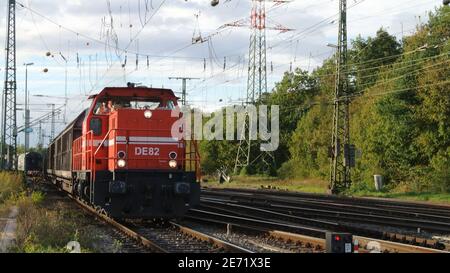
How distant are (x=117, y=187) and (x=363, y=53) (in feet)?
178

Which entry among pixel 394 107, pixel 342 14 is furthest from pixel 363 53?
pixel 342 14

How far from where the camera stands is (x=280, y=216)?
56.3ft

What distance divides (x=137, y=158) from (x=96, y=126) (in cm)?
155

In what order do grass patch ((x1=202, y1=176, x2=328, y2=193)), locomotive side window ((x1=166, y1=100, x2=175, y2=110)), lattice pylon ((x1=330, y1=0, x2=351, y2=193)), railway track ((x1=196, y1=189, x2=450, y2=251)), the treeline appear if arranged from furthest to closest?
1. grass patch ((x1=202, y1=176, x2=328, y2=193))
2. the treeline
3. lattice pylon ((x1=330, y1=0, x2=351, y2=193))
4. locomotive side window ((x1=166, y1=100, x2=175, y2=110))
5. railway track ((x1=196, y1=189, x2=450, y2=251))

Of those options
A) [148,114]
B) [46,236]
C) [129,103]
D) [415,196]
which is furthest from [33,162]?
[46,236]

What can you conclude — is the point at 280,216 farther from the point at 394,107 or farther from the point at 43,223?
the point at 394,107

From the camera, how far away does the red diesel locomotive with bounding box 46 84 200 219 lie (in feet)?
44.0

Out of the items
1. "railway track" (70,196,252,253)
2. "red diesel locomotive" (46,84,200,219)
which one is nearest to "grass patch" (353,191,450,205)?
"red diesel locomotive" (46,84,200,219)

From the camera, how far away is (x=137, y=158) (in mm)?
13969

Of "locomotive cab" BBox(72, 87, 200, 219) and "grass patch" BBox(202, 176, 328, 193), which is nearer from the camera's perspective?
"locomotive cab" BBox(72, 87, 200, 219)

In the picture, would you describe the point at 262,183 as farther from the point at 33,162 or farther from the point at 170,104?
the point at 170,104

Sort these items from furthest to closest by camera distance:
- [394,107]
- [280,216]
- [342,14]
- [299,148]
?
[299,148] < [394,107] < [342,14] < [280,216]

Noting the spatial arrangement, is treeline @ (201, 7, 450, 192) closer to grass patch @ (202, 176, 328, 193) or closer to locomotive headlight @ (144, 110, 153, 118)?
grass patch @ (202, 176, 328, 193)

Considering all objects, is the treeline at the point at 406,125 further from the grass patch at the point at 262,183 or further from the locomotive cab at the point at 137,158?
the locomotive cab at the point at 137,158
